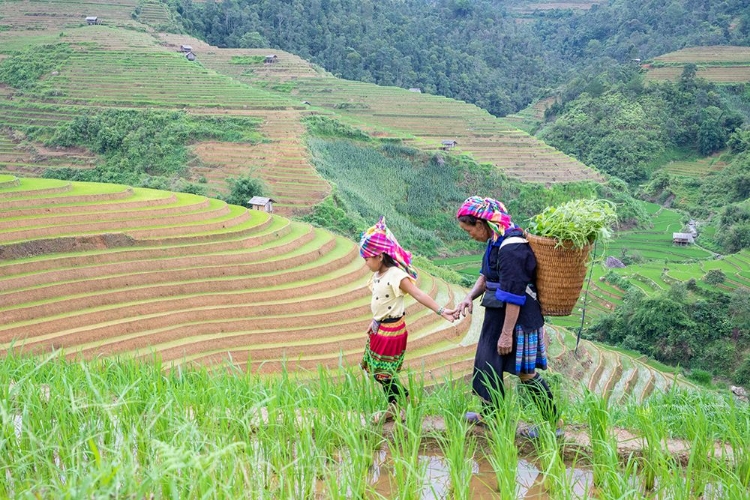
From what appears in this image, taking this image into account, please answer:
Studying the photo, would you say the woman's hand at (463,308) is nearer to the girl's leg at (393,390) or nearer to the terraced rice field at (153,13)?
the girl's leg at (393,390)

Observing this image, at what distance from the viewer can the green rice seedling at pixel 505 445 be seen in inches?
102

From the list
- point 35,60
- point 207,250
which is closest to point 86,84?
point 35,60

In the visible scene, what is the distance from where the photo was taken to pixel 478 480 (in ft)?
9.98

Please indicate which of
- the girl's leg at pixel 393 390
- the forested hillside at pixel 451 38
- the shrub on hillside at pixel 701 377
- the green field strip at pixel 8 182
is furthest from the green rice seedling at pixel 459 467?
the forested hillside at pixel 451 38

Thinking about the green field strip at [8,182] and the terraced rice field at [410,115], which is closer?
the green field strip at [8,182]

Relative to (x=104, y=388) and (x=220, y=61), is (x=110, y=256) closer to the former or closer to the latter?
(x=104, y=388)

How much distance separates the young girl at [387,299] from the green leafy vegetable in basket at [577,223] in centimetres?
68

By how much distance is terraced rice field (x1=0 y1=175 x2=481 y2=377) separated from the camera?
36.6 ft

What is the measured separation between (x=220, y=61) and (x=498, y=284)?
47480 millimetres

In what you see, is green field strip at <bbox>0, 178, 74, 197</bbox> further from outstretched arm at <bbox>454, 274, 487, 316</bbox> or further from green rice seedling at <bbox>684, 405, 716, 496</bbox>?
green rice seedling at <bbox>684, 405, 716, 496</bbox>

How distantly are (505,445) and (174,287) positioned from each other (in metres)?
10.5

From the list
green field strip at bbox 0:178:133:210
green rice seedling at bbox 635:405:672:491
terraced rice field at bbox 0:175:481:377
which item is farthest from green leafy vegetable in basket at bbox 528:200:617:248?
green field strip at bbox 0:178:133:210

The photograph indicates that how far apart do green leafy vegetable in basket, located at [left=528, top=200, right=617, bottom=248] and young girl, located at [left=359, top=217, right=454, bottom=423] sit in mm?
683

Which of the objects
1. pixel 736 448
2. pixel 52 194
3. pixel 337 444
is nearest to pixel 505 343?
pixel 337 444
